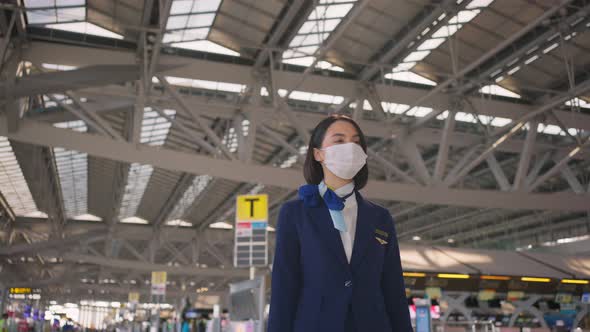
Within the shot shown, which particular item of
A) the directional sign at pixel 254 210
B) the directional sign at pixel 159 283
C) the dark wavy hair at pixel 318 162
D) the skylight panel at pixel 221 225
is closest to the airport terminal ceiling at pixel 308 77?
the directional sign at pixel 254 210

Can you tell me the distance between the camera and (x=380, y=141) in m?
24.5

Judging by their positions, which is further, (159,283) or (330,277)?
(159,283)

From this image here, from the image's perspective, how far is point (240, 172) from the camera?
52.2 feet

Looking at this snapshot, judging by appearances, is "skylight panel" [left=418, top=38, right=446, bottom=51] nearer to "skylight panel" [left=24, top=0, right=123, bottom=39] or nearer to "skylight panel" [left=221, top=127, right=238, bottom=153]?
"skylight panel" [left=221, top=127, right=238, bottom=153]

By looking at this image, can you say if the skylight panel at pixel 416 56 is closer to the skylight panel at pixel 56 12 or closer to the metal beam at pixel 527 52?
the metal beam at pixel 527 52

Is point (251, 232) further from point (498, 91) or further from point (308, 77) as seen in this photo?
point (498, 91)

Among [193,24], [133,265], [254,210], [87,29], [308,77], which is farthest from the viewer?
[133,265]

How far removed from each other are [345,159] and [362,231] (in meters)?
0.28

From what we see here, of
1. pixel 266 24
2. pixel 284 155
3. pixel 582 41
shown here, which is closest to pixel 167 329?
pixel 284 155

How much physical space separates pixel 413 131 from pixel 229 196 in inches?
704

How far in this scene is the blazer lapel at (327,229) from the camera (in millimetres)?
2193

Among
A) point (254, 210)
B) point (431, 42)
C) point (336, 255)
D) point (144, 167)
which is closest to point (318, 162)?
point (336, 255)

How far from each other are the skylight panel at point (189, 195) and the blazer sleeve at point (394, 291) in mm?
29177

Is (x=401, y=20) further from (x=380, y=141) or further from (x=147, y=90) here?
(x=380, y=141)
